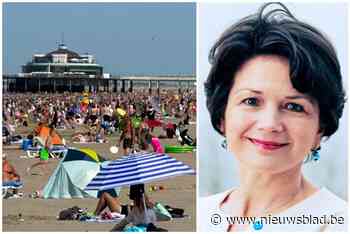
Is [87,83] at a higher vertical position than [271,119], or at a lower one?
higher

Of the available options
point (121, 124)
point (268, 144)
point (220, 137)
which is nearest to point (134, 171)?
point (121, 124)

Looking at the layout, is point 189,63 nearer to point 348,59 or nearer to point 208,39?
point 208,39

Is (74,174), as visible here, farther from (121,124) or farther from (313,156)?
(313,156)

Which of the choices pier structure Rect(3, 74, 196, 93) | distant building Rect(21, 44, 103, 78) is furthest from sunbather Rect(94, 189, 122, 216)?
distant building Rect(21, 44, 103, 78)

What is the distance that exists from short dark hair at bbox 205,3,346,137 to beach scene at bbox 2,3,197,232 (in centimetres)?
29

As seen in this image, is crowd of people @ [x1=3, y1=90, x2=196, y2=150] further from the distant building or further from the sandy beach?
the distant building

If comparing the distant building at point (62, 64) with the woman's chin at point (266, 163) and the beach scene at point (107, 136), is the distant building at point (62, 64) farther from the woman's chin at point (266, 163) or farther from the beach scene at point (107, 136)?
the woman's chin at point (266, 163)

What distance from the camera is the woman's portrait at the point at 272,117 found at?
367 inches

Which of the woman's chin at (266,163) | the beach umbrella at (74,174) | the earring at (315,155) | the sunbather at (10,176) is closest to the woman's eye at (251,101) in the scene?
the woman's chin at (266,163)

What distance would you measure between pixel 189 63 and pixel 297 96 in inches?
45.7

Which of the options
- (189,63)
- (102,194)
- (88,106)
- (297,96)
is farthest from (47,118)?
(297,96)

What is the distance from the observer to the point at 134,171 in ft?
31.9

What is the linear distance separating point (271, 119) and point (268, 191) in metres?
0.80

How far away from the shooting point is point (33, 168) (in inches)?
388
